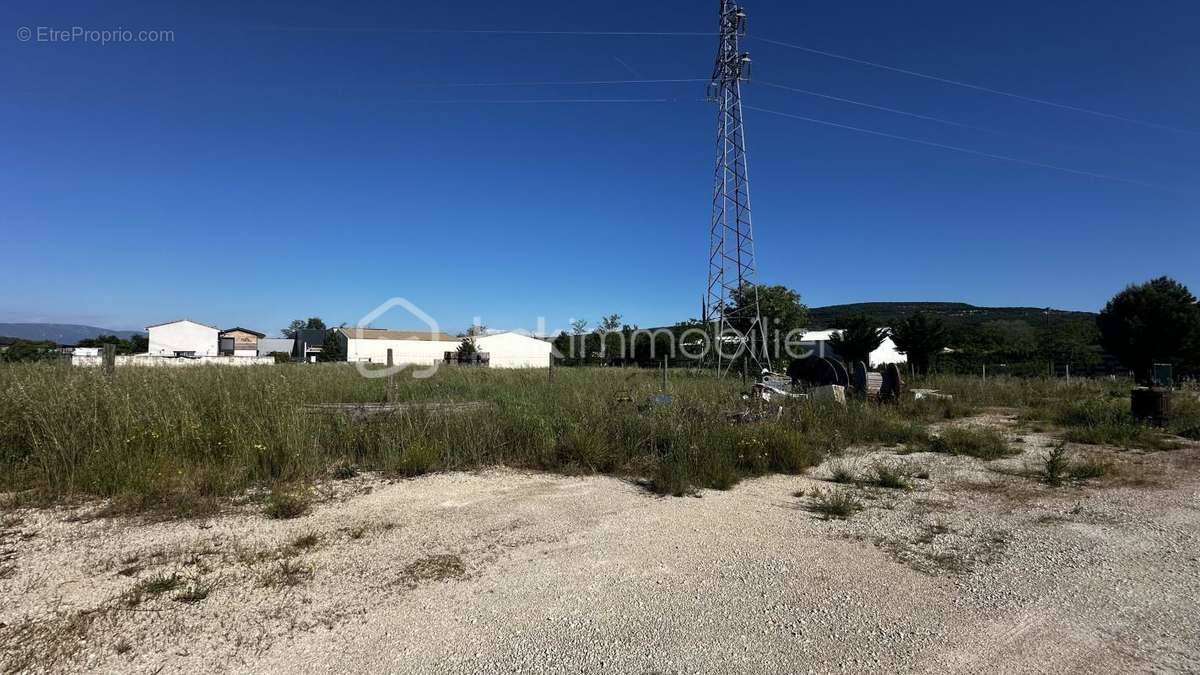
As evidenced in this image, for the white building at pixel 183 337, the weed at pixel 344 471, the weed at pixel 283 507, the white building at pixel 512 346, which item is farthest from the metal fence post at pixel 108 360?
the white building at pixel 183 337

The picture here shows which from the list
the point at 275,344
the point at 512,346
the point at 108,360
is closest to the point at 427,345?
the point at 512,346

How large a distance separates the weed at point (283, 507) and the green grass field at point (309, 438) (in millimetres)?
354

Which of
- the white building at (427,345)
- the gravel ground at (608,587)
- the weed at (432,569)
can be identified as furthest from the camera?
the white building at (427,345)

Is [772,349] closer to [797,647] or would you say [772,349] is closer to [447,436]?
[447,436]

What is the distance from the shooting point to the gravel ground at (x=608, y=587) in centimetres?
264

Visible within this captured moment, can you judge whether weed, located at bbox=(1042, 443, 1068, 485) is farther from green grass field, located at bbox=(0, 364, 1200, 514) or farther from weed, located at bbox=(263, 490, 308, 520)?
weed, located at bbox=(263, 490, 308, 520)

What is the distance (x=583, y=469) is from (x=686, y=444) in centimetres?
123

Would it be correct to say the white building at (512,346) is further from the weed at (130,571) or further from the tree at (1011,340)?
the weed at (130,571)

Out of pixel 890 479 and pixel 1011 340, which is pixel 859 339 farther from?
pixel 890 479

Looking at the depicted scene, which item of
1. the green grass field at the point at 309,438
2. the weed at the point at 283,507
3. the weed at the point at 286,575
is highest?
the green grass field at the point at 309,438

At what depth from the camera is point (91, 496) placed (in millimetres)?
4914

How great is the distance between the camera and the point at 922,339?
36.2 metres

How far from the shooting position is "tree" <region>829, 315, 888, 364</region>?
37906 mm

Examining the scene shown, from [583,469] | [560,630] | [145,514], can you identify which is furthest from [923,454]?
[145,514]
